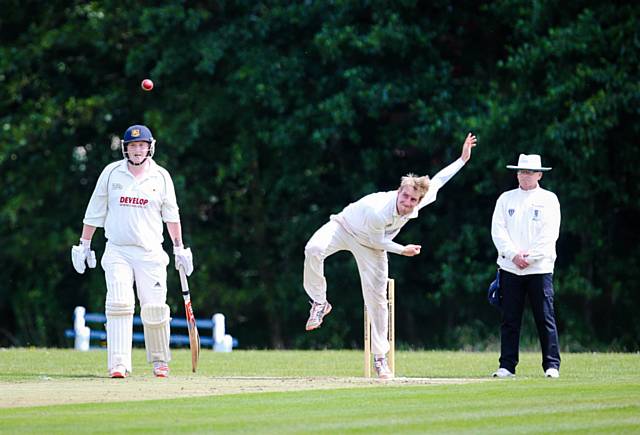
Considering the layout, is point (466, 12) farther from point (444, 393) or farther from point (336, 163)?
point (444, 393)

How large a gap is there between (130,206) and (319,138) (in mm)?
10547

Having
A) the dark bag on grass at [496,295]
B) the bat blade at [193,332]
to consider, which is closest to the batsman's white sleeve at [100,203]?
the bat blade at [193,332]

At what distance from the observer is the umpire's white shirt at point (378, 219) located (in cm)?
1012

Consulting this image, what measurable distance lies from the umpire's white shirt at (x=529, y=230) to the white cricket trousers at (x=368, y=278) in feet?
3.06

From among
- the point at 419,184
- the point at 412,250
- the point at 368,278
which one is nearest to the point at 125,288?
the point at 368,278

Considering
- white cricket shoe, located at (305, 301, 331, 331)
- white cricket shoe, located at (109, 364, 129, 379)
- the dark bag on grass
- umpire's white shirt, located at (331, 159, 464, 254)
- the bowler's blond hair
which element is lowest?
white cricket shoe, located at (109, 364, 129, 379)

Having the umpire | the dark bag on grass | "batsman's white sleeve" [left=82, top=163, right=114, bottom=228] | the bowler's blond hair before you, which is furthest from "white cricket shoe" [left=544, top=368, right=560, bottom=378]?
"batsman's white sleeve" [left=82, top=163, right=114, bottom=228]

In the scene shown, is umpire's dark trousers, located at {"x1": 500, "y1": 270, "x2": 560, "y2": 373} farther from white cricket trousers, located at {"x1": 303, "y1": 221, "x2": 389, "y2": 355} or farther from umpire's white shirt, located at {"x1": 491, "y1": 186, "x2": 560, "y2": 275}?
white cricket trousers, located at {"x1": 303, "y1": 221, "x2": 389, "y2": 355}

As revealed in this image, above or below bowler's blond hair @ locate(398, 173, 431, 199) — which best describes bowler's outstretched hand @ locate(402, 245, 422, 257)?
below

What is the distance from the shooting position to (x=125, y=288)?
1043 centimetres

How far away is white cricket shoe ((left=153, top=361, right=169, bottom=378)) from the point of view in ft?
34.5

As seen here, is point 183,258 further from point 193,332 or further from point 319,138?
point 319,138

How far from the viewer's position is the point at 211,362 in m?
13.0

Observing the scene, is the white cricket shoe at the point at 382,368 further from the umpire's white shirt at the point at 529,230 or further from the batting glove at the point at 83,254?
the batting glove at the point at 83,254
